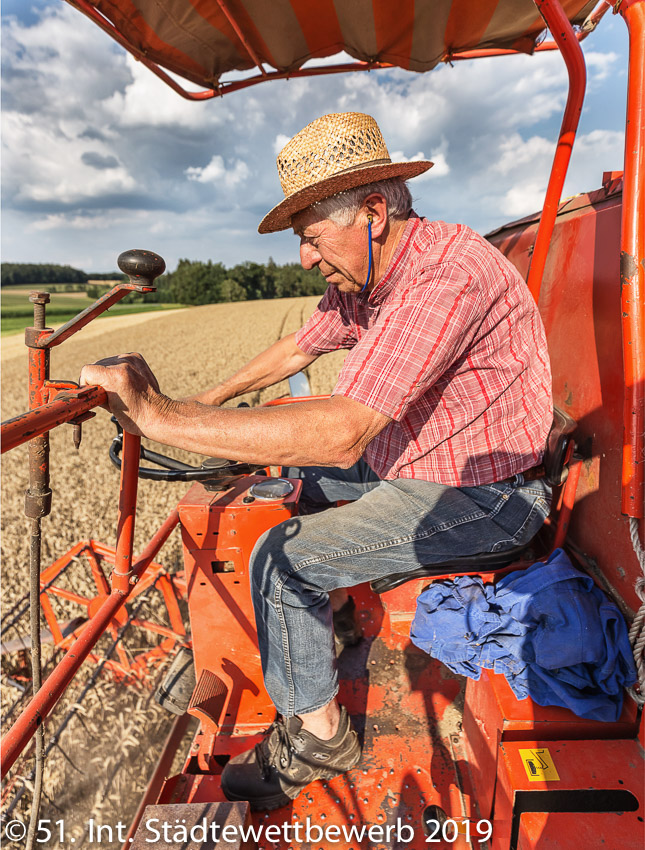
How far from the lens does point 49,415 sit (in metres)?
0.99

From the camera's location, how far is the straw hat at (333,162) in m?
1.60

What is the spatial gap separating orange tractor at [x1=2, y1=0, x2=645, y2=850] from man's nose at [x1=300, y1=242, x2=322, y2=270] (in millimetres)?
652

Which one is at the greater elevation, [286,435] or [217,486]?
[286,435]

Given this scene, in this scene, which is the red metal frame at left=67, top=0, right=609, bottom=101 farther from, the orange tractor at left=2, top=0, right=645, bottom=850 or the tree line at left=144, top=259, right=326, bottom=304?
the tree line at left=144, top=259, right=326, bottom=304

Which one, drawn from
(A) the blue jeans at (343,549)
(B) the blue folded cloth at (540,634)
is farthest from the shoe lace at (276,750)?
(B) the blue folded cloth at (540,634)

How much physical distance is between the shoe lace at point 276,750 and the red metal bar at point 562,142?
1.90 m

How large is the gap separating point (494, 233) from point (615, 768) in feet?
9.00

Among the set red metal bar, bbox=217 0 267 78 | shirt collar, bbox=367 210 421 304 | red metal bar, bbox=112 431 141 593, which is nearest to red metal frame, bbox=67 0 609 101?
red metal bar, bbox=217 0 267 78

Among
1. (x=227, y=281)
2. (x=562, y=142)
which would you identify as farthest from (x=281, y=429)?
(x=227, y=281)

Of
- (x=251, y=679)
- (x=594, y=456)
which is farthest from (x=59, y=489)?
(x=594, y=456)

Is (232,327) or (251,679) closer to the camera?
(251,679)

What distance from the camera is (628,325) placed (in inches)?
52.9

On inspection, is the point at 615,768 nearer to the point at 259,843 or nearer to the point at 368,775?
the point at 368,775

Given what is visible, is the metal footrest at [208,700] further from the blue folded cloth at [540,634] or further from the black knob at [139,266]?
the black knob at [139,266]
